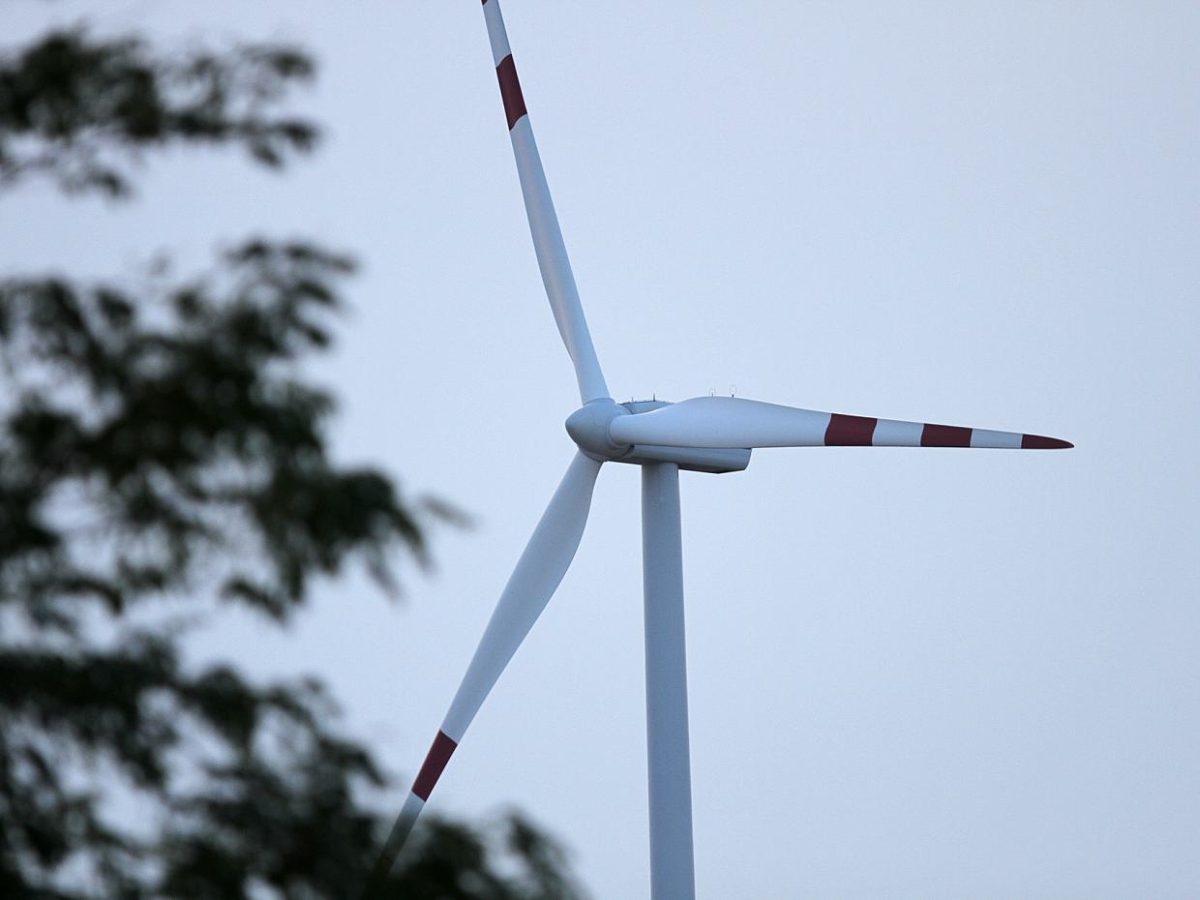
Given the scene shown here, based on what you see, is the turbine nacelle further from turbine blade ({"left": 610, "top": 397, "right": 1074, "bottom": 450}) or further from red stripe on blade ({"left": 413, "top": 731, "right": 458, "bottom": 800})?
red stripe on blade ({"left": 413, "top": 731, "right": 458, "bottom": 800})

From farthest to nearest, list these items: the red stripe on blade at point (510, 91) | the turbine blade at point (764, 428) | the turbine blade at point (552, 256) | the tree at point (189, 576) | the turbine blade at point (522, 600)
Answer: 1. the red stripe on blade at point (510, 91)
2. the turbine blade at point (552, 256)
3. the turbine blade at point (522, 600)
4. the turbine blade at point (764, 428)
5. the tree at point (189, 576)

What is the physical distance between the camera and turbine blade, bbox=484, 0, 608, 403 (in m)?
27.5

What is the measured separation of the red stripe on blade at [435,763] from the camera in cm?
2659

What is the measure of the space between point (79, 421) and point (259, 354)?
1.05m

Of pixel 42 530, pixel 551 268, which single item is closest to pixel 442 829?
pixel 42 530

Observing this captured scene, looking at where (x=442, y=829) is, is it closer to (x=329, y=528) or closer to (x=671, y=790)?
(x=329, y=528)

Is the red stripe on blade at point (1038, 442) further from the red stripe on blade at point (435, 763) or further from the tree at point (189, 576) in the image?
the tree at point (189, 576)

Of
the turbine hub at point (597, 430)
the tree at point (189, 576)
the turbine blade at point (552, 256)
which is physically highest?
the turbine blade at point (552, 256)

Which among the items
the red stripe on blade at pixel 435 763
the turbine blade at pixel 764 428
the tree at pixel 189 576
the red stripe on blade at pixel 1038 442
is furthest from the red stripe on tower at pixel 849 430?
the tree at pixel 189 576

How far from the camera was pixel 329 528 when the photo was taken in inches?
449

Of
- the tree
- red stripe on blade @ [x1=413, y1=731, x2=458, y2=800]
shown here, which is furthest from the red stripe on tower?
the tree

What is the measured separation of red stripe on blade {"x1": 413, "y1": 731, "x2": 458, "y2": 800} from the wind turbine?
1 cm

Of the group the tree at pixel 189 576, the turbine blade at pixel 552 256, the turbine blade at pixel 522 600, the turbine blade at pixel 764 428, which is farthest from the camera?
the turbine blade at pixel 552 256

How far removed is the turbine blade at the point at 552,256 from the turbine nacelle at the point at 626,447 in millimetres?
688
